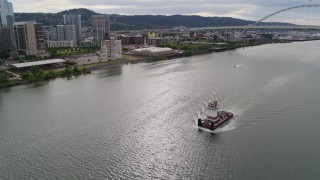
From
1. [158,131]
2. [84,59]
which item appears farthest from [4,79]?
[158,131]

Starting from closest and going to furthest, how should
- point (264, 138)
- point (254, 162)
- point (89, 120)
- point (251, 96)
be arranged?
point (254, 162)
point (264, 138)
point (89, 120)
point (251, 96)

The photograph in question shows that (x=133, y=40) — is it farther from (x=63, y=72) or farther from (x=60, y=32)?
(x=63, y=72)

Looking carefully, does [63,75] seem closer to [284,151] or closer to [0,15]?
[284,151]

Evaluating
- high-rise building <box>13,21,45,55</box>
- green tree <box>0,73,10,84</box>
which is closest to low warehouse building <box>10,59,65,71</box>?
green tree <box>0,73,10,84</box>

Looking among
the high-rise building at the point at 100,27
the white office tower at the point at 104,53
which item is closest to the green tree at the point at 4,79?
the white office tower at the point at 104,53

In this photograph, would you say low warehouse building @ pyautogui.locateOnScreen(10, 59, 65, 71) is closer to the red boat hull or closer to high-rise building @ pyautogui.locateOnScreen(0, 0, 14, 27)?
high-rise building @ pyautogui.locateOnScreen(0, 0, 14, 27)

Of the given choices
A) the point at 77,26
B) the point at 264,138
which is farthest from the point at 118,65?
the point at 77,26
